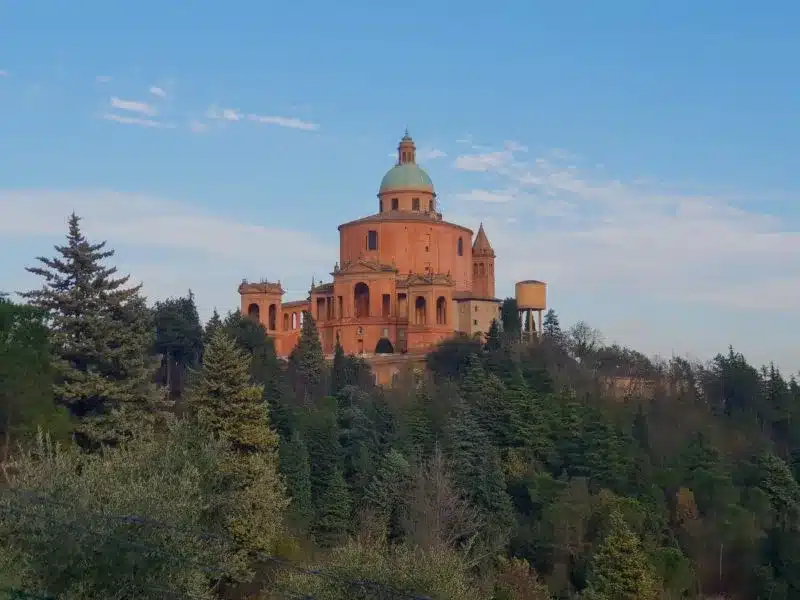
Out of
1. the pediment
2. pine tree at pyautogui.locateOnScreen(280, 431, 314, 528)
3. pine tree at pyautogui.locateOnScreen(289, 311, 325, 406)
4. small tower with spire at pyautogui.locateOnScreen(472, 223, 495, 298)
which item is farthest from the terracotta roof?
pine tree at pyautogui.locateOnScreen(280, 431, 314, 528)

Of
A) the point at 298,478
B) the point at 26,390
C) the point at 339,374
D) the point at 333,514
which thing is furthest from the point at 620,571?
the point at 339,374

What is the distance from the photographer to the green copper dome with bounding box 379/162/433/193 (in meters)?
65.7

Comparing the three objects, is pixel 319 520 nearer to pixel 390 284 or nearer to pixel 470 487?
pixel 470 487

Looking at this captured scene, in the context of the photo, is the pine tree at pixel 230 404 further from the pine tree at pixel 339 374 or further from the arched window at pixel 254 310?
the arched window at pixel 254 310

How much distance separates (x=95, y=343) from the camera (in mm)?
26375

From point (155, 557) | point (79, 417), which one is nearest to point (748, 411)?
point (79, 417)

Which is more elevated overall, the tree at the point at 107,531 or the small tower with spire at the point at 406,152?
the small tower with spire at the point at 406,152

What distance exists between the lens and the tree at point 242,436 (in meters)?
23.3

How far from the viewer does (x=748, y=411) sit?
50156mm

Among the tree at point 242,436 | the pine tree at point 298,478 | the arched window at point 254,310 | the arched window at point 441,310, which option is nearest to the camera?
the tree at point 242,436

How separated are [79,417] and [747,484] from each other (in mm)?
26026

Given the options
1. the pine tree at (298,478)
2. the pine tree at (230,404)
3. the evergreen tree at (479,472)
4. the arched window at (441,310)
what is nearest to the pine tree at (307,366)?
the evergreen tree at (479,472)

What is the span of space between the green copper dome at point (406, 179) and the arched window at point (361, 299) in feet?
24.3

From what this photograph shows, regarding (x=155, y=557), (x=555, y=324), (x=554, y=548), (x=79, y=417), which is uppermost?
(x=555, y=324)
